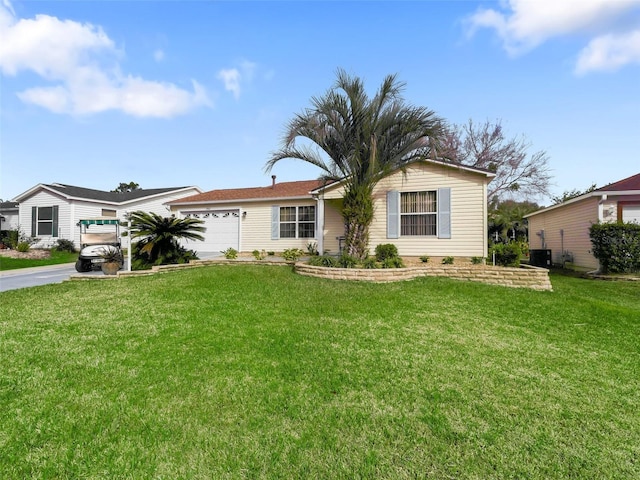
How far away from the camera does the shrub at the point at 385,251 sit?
35.8 feet

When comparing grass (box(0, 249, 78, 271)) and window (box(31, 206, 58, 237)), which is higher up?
window (box(31, 206, 58, 237))

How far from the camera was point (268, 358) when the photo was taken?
3689 mm

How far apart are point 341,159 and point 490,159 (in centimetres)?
1954

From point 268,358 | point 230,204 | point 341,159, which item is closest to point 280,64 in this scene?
point 341,159

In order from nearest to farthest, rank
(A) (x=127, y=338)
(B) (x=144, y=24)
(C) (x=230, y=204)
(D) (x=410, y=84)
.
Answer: (A) (x=127, y=338), (B) (x=144, y=24), (D) (x=410, y=84), (C) (x=230, y=204)

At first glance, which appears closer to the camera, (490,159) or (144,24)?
(144,24)

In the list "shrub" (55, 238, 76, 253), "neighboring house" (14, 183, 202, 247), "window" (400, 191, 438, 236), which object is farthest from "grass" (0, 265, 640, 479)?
"neighboring house" (14, 183, 202, 247)

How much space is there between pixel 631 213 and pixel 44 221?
28.5m

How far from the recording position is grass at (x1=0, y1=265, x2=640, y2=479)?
7.05ft

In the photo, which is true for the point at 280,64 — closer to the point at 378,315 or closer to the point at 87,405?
the point at 378,315

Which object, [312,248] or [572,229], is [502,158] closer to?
[572,229]

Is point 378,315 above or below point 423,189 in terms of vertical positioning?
below

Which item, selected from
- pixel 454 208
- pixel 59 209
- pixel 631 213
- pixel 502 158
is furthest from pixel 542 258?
pixel 59 209

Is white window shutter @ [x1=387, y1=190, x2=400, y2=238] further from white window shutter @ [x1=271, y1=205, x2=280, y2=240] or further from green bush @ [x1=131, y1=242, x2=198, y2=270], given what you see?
green bush @ [x1=131, y1=242, x2=198, y2=270]
